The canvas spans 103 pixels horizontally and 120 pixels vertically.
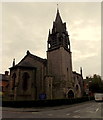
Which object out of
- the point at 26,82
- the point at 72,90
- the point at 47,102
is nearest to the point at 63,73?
the point at 72,90

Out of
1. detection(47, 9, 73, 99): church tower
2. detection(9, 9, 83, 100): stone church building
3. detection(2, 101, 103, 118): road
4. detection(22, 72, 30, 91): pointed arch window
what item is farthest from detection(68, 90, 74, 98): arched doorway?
detection(2, 101, 103, 118): road

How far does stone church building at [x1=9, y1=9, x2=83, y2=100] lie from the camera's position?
38.8m

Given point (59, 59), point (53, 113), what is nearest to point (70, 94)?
point (59, 59)

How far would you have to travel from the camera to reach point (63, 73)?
134 feet

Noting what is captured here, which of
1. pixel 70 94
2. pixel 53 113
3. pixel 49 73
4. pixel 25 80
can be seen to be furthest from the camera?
pixel 49 73

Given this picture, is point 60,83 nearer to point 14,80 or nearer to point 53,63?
point 53,63

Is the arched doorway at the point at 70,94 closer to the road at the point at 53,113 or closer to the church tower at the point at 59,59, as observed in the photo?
the church tower at the point at 59,59

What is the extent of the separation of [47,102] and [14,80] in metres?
12.2

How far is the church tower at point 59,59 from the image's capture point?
40.0m

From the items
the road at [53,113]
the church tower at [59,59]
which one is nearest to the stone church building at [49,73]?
the church tower at [59,59]

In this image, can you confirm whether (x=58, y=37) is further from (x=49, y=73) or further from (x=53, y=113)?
(x=53, y=113)

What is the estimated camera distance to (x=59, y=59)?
138 feet

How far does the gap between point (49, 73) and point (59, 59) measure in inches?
174

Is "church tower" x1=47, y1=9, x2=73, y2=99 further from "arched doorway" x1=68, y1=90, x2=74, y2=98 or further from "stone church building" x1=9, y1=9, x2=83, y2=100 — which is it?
"arched doorway" x1=68, y1=90, x2=74, y2=98
